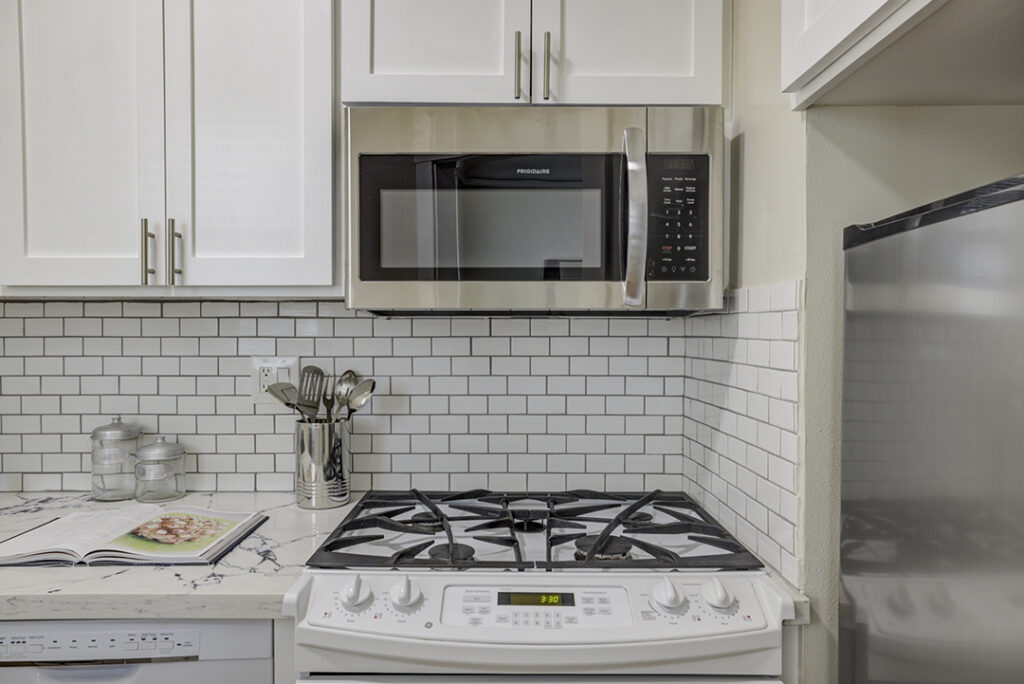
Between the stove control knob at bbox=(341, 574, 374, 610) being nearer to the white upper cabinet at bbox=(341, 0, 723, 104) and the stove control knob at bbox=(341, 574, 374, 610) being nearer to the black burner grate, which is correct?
the black burner grate

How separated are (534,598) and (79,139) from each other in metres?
1.34

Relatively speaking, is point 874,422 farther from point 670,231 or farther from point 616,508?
point 616,508

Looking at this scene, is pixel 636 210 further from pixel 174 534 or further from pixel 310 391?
pixel 174 534

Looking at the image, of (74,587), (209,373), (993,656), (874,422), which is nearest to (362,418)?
(209,373)

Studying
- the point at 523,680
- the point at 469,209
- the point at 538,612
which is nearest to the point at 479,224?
the point at 469,209

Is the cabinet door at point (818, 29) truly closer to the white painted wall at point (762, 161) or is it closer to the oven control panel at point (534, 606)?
the white painted wall at point (762, 161)

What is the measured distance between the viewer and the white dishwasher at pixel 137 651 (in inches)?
45.6

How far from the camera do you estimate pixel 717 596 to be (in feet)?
3.70

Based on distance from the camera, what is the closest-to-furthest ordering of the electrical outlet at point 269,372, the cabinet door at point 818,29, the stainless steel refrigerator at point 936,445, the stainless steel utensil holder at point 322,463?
the stainless steel refrigerator at point 936,445
the cabinet door at point 818,29
the stainless steel utensil holder at point 322,463
the electrical outlet at point 269,372

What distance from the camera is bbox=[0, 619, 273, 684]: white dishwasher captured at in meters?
1.16

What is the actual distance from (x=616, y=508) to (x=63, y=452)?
4.80ft

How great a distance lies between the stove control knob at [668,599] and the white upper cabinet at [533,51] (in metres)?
0.96

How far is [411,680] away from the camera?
1109 millimetres

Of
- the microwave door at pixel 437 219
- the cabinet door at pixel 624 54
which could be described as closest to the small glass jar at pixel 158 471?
the microwave door at pixel 437 219
